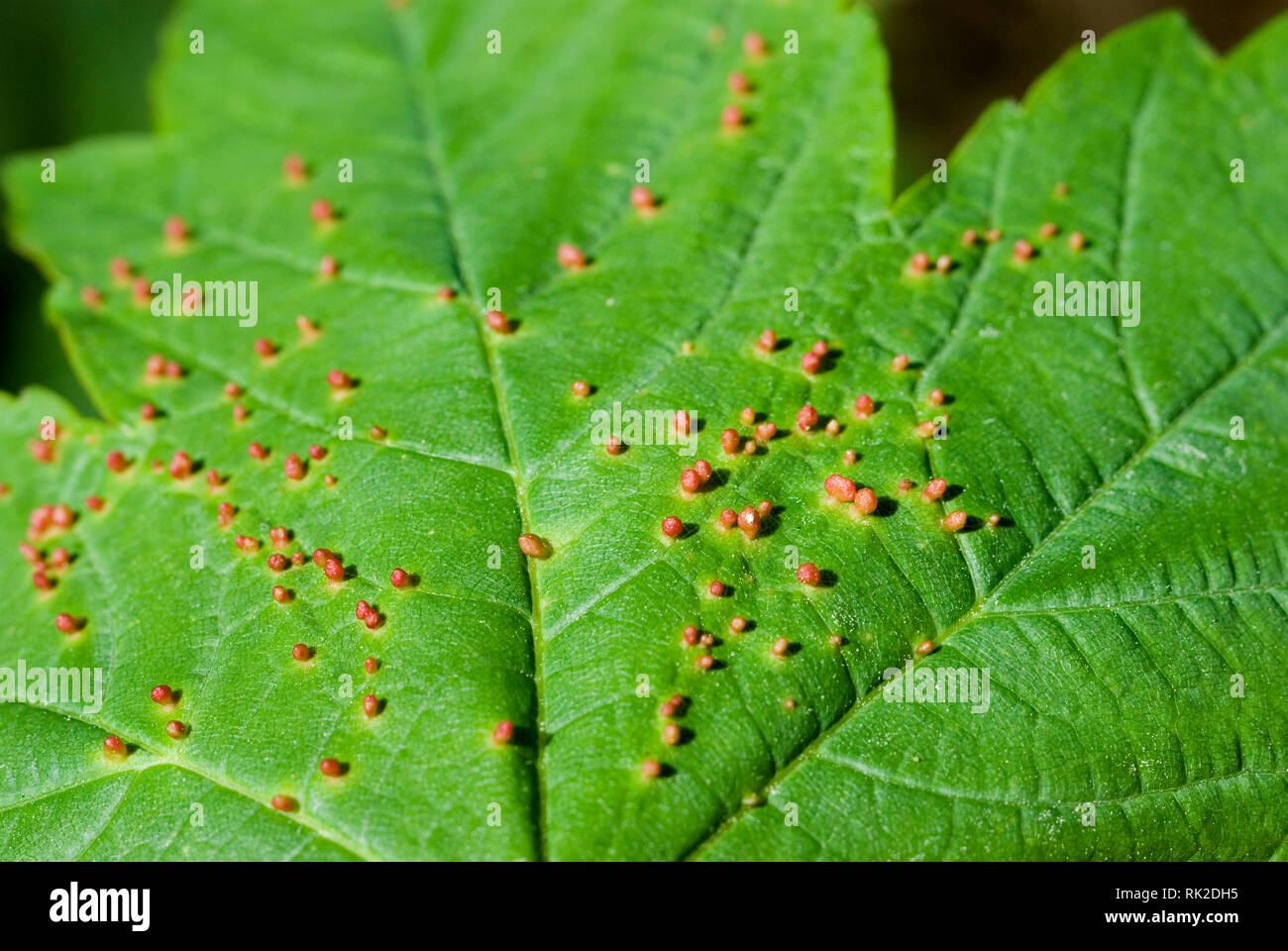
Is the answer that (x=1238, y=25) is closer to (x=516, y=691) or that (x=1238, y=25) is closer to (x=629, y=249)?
(x=629, y=249)

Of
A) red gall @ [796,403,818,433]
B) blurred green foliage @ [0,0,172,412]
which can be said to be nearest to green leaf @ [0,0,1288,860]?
red gall @ [796,403,818,433]

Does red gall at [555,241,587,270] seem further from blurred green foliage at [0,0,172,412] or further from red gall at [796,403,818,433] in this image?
blurred green foliage at [0,0,172,412]

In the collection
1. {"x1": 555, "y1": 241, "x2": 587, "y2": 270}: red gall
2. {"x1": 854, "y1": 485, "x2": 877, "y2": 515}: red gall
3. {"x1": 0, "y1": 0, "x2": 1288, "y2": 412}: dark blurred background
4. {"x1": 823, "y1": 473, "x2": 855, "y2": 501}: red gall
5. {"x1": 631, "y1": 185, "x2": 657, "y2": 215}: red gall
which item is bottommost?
{"x1": 854, "y1": 485, "x2": 877, "y2": 515}: red gall

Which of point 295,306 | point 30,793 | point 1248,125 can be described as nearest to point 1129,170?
point 1248,125

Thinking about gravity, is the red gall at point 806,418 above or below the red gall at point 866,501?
above

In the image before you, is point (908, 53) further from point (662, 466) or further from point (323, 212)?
point (662, 466)

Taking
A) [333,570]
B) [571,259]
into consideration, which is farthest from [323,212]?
[333,570]

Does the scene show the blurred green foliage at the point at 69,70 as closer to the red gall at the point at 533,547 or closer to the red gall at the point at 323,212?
the red gall at the point at 323,212

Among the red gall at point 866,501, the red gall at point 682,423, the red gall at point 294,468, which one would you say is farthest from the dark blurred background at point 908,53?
the red gall at point 294,468
